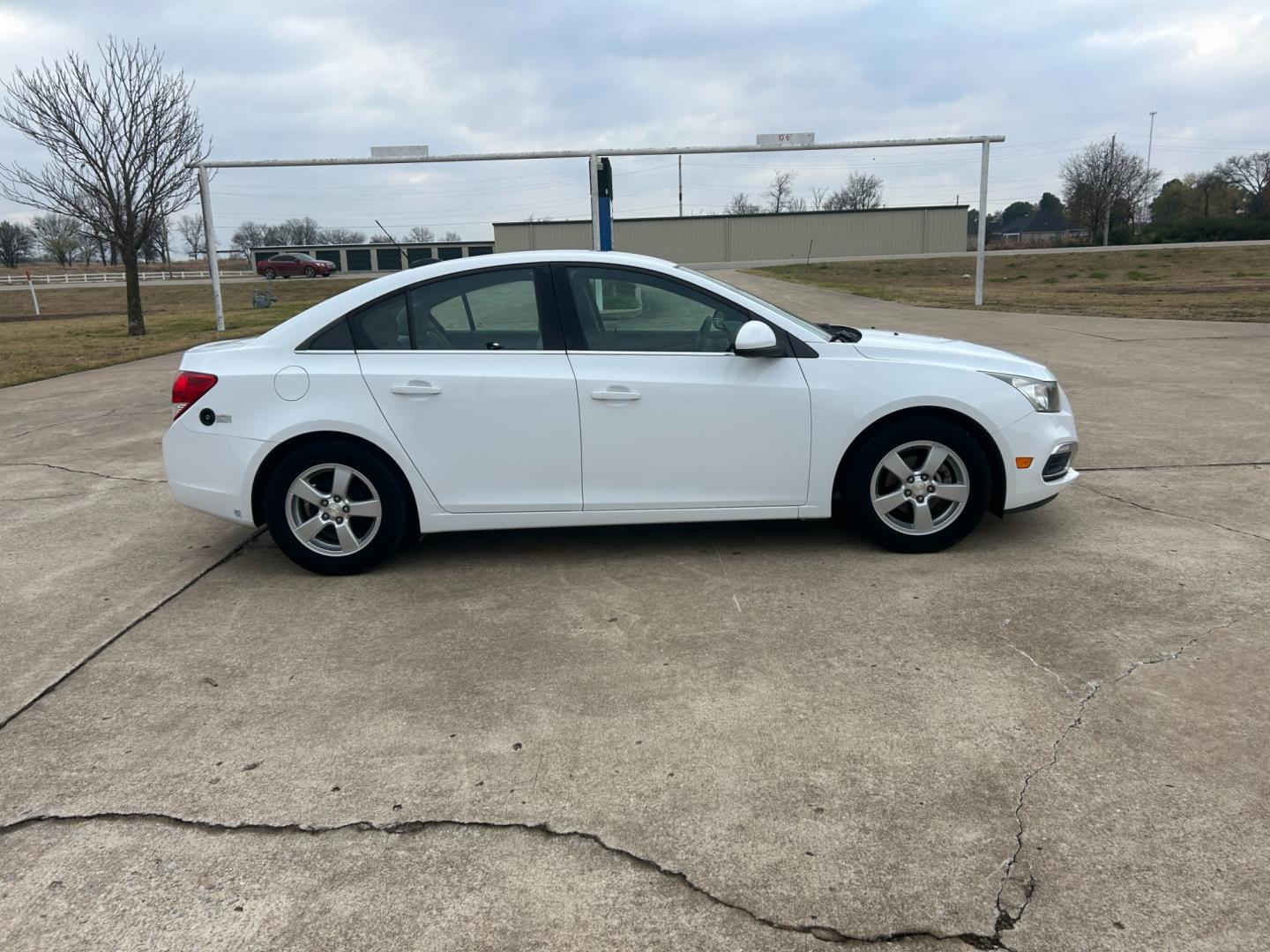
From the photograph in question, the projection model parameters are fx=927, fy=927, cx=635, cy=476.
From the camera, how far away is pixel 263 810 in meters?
2.73

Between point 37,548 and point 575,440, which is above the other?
point 575,440

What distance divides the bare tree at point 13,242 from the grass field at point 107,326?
175 ft

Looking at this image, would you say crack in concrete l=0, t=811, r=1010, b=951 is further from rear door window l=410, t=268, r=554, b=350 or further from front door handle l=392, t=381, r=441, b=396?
rear door window l=410, t=268, r=554, b=350

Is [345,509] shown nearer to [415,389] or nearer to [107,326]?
[415,389]

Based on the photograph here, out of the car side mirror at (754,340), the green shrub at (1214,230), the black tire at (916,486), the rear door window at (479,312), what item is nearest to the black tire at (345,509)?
the rear door window at (479,312)

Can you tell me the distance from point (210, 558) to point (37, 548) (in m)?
1.10

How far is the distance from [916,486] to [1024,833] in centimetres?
229

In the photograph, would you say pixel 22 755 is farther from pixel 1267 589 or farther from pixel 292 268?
pixel 292 268

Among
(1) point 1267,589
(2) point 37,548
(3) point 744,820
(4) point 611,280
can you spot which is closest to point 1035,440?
(1) point 1267,589

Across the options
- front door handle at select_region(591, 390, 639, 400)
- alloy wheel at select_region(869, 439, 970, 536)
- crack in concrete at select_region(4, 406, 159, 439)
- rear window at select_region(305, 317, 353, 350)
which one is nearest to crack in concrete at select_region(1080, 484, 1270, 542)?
alloy wheel at select_region(869, 439, 970, 536)

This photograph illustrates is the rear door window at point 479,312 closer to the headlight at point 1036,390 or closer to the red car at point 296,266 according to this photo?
the headlight at point 1036,390

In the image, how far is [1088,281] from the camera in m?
34.2

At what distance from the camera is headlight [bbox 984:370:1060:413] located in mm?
4625

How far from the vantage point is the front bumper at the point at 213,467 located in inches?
178
